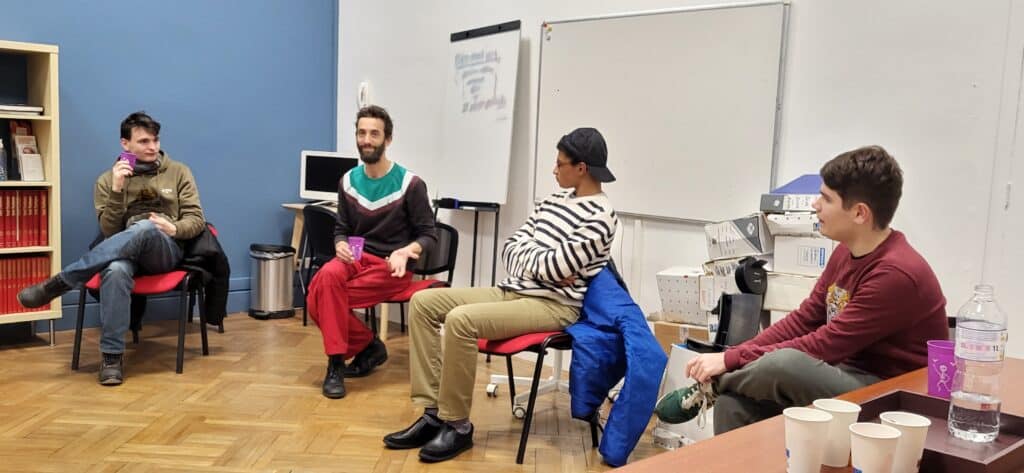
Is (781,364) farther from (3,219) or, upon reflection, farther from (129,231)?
(3,219)

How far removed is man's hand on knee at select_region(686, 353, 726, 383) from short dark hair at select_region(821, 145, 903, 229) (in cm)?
46

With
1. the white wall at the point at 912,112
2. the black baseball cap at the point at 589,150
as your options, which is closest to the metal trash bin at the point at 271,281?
the white wall at the point at 912,112

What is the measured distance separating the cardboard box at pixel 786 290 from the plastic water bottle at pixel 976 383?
1393 millimetres

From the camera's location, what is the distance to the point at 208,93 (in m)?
5.12

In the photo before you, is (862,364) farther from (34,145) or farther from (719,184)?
(34,145)

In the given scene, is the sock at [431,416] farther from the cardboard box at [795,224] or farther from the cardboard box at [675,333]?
the cardboard box at [795,224]

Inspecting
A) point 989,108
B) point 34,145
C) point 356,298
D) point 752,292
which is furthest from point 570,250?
point 34,145

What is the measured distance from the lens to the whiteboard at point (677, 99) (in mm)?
3375

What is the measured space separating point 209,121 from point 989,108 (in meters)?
4.22

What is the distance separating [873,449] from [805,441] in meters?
0.08

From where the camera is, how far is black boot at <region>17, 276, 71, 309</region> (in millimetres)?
3734

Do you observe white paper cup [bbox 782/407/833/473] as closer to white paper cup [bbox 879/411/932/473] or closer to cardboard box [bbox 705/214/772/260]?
white paper cup [bbox 879/411/932/473]

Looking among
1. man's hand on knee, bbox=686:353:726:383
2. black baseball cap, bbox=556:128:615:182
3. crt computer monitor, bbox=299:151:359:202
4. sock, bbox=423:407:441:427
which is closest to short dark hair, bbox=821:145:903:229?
man's hand on knee, bbox=686:353:726:383

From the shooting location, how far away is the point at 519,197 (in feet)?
14.6
